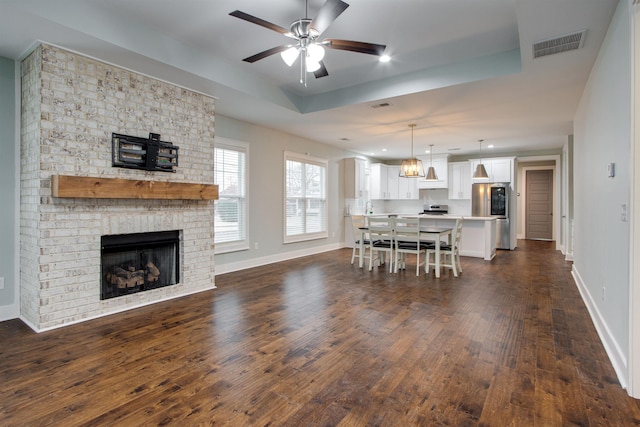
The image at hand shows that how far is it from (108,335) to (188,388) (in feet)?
4.48

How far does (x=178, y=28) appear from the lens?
3.40 m

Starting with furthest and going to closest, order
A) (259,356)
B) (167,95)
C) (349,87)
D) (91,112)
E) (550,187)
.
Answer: (550,187), (349,87), (167,95), (91,112), (259,356)

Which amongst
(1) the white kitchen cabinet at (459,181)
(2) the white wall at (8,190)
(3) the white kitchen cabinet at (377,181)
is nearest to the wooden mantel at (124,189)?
(2) the white wall at (8,190)

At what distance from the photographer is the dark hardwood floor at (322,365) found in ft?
6.06

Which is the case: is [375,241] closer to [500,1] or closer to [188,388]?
[500,1]

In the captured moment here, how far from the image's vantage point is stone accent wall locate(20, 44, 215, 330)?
10.1 feet

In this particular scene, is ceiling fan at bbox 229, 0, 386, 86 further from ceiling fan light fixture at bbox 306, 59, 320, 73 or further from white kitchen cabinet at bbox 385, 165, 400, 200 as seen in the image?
white kitchen cabinet at bbox 385, 165, 400, 200

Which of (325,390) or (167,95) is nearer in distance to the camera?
(325,390)

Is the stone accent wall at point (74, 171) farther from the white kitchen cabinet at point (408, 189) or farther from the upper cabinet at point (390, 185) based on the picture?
the white kitchen cabinet at point (408, 189)

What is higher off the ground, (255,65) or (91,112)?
(255,65)

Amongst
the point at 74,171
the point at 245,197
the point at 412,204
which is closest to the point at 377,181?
the point at 412,204

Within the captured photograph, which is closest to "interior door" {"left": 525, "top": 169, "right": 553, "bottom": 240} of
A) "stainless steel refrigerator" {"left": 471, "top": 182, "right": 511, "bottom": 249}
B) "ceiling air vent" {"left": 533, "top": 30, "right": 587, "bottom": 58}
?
"stainless steel refrigerator" {"left": 471, "top": 182, "right": 511, "bottom": 249}

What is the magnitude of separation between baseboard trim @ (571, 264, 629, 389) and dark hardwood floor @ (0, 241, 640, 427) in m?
0.05

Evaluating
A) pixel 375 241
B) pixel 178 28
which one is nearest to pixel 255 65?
pixel 178 28
